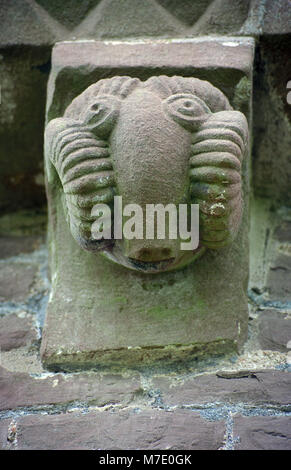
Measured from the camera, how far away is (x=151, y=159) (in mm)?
1163

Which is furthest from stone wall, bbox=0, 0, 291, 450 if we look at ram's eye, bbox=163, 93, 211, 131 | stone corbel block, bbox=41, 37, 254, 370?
ram's eye, bbox=163, 93, 211, 131

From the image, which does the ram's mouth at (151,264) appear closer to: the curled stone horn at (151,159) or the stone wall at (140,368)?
the curled stone horn at (151,159)

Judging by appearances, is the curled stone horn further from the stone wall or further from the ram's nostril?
the stone wall

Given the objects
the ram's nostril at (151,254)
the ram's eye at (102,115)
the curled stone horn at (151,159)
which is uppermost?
the ram's eye at (102,115)

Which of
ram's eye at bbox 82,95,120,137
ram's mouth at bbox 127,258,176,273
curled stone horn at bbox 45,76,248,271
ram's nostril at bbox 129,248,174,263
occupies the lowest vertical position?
ram's mouth at bbox 127,258,176,273

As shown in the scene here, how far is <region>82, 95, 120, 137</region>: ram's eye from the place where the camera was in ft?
4.05

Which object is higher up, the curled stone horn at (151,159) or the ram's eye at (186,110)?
the ram's eye at (186,110)

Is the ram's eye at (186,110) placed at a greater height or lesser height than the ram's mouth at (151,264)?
greater

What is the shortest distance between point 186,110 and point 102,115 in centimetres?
18

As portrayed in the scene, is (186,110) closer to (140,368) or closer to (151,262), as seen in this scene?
(151,262)

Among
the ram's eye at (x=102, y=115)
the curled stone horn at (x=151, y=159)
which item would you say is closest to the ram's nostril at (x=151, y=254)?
the curled stone horn at (x=151, y=159)

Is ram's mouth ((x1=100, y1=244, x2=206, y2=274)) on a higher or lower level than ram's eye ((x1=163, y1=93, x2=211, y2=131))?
lower

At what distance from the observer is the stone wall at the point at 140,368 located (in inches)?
50.0

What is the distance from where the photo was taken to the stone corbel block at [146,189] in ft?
3.94
